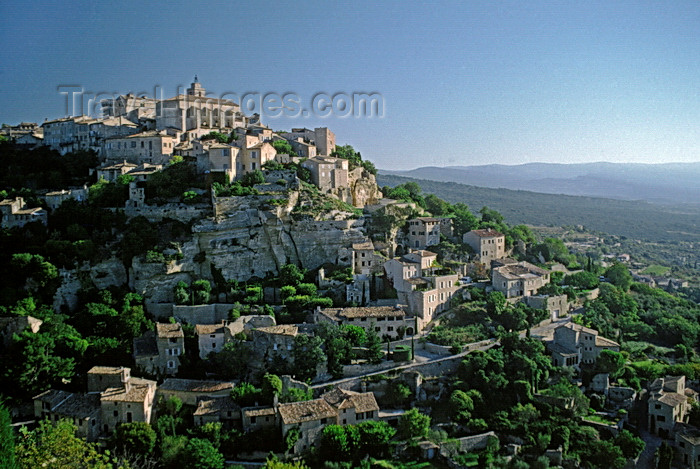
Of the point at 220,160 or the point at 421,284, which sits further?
the point at 220,160

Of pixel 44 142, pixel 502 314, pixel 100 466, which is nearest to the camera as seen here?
pixel 100 466

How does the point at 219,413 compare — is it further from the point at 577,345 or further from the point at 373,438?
the point at 577,345

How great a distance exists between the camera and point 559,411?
3042cm

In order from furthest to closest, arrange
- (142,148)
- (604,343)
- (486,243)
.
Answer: (142,148)
(486,243)
(604,343)

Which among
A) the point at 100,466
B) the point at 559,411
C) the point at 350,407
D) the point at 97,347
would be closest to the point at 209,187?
the point at 97,347

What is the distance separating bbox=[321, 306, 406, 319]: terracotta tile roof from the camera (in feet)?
112

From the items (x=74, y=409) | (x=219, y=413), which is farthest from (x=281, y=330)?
(x=74, y=409)

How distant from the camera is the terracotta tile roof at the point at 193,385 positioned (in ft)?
97.5

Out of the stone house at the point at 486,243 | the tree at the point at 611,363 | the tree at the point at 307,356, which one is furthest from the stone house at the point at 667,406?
the tree at the point at 307,356

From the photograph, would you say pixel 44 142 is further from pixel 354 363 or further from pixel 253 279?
pixel 354 363

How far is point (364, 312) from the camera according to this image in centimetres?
3453

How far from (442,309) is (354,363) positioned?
26.1 feet

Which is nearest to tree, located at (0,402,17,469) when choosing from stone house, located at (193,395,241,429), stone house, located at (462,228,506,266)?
stone house, located at (193,395,241,429)

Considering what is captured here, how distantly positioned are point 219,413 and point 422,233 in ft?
69.3
